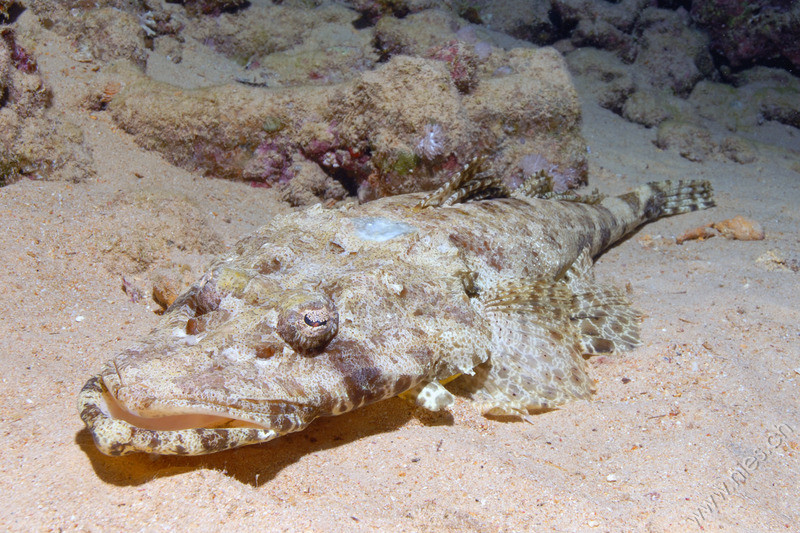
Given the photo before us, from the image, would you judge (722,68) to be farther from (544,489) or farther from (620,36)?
(544,489)

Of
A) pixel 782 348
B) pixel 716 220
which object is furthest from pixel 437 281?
pixel 716 220

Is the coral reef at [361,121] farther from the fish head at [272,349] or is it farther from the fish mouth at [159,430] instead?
the fish mouth at [159,430]

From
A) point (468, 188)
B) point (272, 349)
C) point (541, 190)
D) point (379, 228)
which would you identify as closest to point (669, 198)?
point (541, 190)

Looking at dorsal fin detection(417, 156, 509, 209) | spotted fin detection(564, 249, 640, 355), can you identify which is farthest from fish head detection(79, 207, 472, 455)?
spotted fin detection(564, 249, 640, 355)

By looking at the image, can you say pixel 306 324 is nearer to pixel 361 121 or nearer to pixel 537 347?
pixel 537 347

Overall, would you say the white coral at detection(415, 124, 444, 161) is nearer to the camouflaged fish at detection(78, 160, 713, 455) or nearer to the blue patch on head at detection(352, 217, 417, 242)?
the camouflaged fish at detection(78, 160, 713, 455)

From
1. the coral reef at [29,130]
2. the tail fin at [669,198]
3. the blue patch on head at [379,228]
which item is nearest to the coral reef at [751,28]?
the tail fin at [669,198]

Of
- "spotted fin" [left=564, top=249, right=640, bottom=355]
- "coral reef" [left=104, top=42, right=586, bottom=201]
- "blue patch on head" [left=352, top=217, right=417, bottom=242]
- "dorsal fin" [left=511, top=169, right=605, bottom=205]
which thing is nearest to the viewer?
"blue patch on head" [left=352, top=217, right=417, bottom=242]
